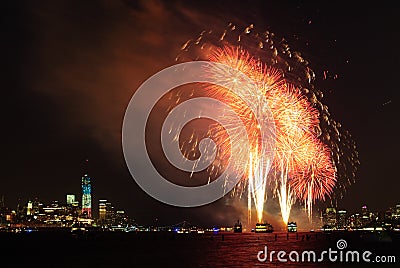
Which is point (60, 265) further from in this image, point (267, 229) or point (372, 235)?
Answer: point (267, 229)

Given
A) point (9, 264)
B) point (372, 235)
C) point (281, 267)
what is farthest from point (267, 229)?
point (281, 267)

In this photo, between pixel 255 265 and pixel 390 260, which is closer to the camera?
pixel 255 265

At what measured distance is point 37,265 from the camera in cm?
7306

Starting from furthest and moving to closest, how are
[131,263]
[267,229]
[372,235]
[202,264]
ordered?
[267,229], [372,235], [131,263], [202,264]

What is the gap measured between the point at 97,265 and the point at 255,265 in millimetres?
18858

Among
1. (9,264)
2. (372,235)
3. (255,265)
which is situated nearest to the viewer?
(255,265)

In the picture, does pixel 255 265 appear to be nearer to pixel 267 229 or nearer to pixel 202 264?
pixel 202 264

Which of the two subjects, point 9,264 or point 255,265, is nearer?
point 255,265

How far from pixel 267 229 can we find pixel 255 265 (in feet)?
434

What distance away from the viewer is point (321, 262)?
62125 millimetres

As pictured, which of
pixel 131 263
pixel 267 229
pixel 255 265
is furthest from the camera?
pixel 267 229

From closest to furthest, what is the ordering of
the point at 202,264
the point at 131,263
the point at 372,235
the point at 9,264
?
the point at 202,264 < the point at 131,263 < the point at 9,264 < the point at 372,235

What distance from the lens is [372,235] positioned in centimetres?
11694

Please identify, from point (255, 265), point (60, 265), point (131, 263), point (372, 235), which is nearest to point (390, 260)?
point (255, 265)
